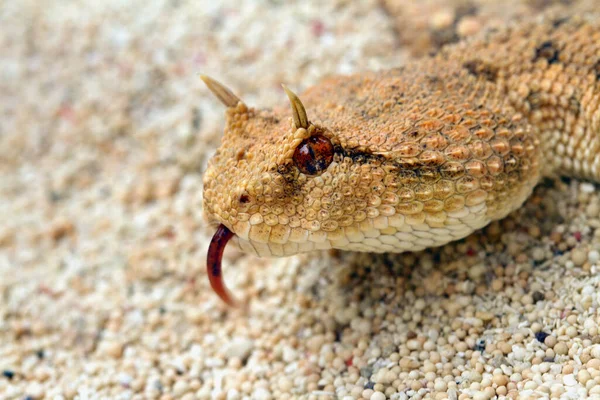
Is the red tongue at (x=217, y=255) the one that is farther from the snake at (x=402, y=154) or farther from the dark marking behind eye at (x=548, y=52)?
the dark marking behind eye at (x=548, y=52)

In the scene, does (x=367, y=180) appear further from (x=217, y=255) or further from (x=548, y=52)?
(x=548, y=52)

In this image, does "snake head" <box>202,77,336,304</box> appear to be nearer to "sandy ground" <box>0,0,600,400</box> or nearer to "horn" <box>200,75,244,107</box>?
"horn" <box>200,75,244,107</box>

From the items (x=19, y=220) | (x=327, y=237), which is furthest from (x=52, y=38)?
(x=327, y=237)

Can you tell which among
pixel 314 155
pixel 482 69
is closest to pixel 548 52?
pixel 482 69

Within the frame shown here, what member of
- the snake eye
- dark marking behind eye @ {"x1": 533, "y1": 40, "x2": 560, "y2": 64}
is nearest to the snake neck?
dark marking behind eye @ {"x1": 533, "y1": 40, "x2": 560, "y2": 64}

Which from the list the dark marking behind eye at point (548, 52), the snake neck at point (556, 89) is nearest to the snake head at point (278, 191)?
the snake neck at point (556, 89)

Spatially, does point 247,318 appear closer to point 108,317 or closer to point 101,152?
point 108,317
